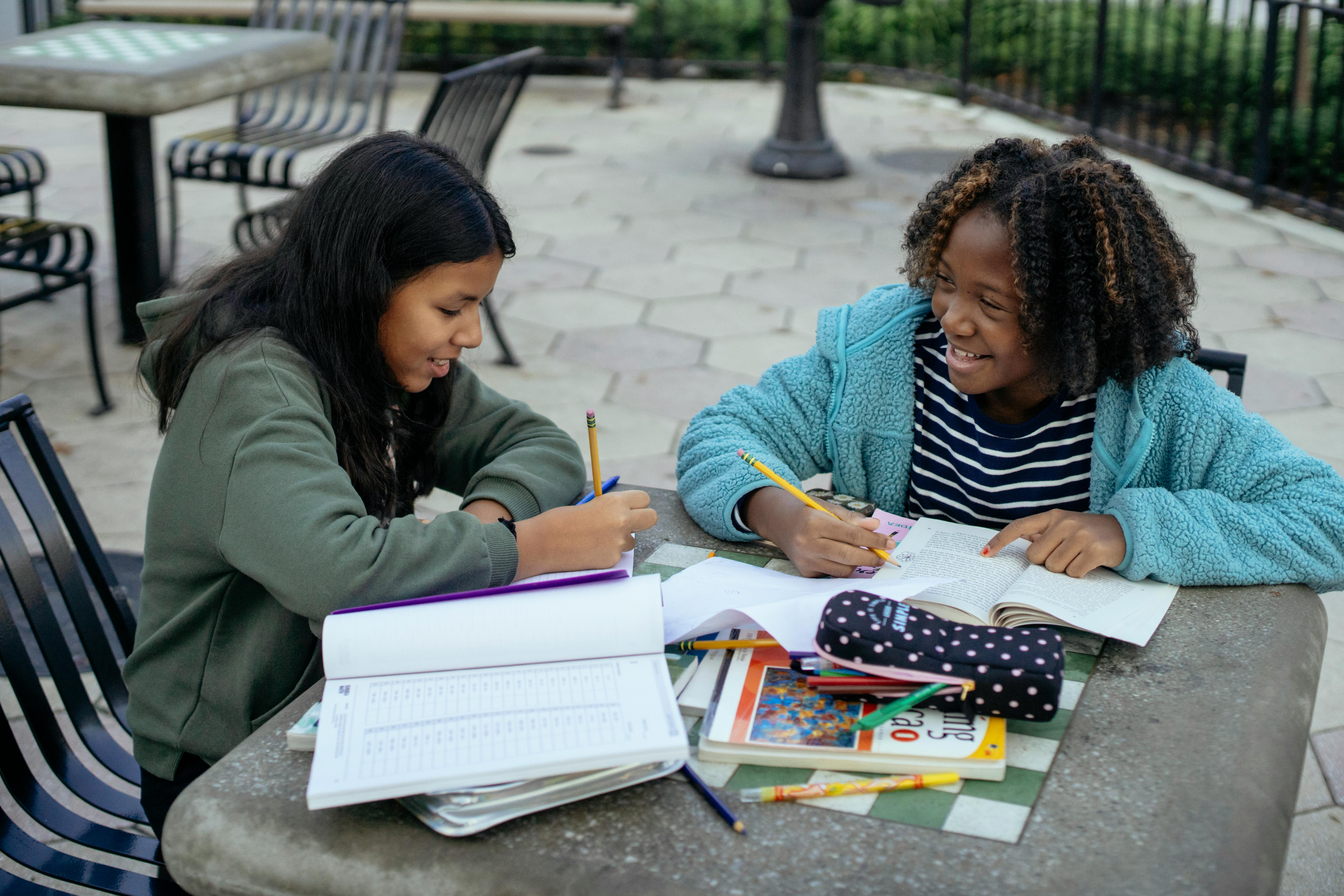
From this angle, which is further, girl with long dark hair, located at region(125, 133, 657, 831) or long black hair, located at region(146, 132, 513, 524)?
long black hair, located at region(146, 132, 513, 524)

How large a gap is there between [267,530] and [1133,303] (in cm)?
107

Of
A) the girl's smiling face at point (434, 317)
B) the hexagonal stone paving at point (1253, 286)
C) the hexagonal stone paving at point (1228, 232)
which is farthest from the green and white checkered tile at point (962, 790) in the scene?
the hexagonal stone paving at point (1228, 232)

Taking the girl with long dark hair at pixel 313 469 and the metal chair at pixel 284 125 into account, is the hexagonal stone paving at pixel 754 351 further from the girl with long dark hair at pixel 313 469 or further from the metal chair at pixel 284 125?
the girl with long dark hair at pixel 313 469

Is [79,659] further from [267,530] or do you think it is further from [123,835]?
[267,530]

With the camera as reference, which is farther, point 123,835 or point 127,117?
point 127,117

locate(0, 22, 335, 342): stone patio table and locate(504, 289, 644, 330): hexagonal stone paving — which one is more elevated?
locate(0, 22, 335, 342): stone patio table

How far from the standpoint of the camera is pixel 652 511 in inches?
57.4

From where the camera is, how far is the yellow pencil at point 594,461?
4.72ft

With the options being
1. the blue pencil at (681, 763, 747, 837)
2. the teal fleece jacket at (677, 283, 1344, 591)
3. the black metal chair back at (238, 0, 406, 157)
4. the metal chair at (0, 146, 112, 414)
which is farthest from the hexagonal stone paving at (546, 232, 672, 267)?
the blue pencil at (681, 763, 747, 837)

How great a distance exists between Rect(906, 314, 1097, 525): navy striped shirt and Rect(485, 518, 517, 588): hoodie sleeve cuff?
0.69m

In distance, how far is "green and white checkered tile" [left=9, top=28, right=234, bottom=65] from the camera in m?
3.78

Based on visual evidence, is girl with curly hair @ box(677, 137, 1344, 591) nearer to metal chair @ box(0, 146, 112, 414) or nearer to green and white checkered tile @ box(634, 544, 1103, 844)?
green and white checkered tile @ box(634, 544, 1103, 844)

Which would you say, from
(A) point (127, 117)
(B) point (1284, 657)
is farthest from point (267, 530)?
(A) point (127, 117)

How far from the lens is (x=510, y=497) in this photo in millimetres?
1559
